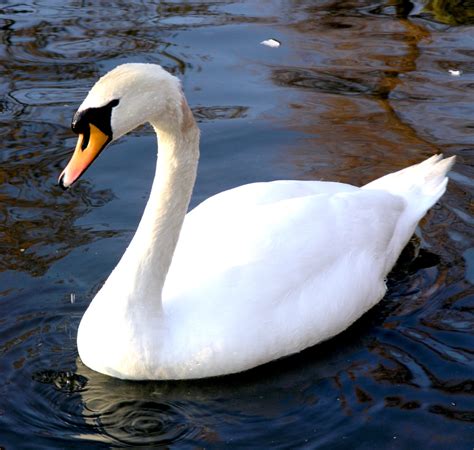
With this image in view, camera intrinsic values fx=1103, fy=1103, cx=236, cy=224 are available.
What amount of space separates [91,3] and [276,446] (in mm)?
8149

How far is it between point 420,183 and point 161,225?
230 centimetres

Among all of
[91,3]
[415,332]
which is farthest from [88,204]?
→ [91,3]

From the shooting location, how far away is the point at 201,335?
5.87 meters

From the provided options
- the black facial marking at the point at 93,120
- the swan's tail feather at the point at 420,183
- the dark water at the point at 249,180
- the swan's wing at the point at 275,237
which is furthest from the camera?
the swan's tail feather at the point at 420,183

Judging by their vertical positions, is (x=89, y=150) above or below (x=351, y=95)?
above

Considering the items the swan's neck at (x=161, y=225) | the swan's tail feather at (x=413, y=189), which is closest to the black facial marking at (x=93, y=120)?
the swan's neck at (x=161, y=225)

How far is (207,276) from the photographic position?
6090 mm

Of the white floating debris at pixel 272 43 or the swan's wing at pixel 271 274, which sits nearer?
the swan's wing at pixel 271 274

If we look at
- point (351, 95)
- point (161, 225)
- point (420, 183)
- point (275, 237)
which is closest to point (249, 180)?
point (420, 183)

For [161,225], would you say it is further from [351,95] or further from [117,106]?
[351,95]

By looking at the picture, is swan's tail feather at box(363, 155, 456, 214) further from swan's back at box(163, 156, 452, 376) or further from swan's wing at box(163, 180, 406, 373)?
swan's wing at box(163, 180, 406, 373)

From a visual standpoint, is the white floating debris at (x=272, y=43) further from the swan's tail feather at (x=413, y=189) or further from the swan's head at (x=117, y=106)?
the swan's head at (x=117, y=106)

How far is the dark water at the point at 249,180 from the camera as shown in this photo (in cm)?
568

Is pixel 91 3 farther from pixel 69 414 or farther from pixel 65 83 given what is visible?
pixel 69 414
